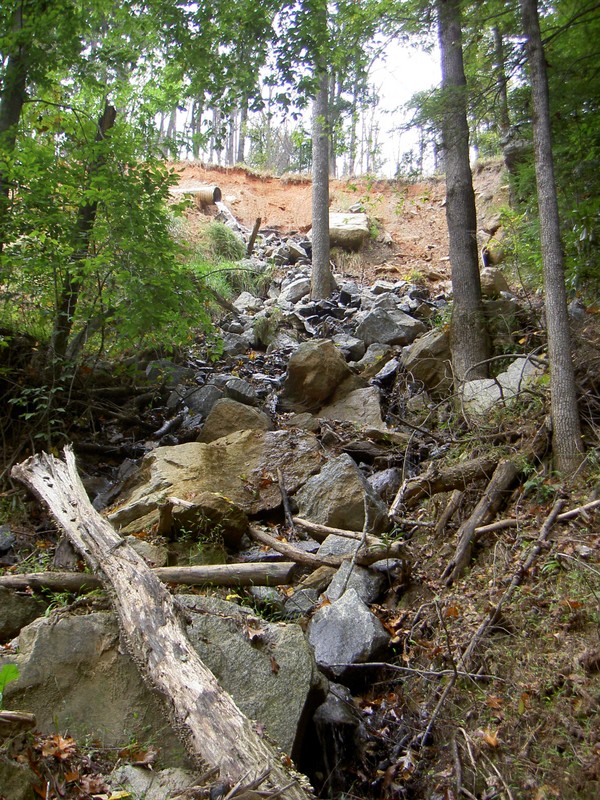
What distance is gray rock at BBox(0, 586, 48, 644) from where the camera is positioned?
13.6 ft

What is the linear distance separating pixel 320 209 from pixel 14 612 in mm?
12341

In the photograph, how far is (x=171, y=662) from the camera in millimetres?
3254

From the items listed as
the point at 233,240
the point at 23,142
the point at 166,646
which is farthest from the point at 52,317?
the point at 233,240

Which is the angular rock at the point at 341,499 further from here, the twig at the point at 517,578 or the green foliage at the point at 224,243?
the green foliage at the point at 224,243

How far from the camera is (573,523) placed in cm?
476

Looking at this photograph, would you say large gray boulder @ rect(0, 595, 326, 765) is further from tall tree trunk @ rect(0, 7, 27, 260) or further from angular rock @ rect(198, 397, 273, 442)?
tall tree trunk @ rect(0, 7, 27, 260)

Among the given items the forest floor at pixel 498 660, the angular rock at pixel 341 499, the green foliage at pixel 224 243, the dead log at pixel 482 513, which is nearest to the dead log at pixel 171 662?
the forest floor at pixel 498 660

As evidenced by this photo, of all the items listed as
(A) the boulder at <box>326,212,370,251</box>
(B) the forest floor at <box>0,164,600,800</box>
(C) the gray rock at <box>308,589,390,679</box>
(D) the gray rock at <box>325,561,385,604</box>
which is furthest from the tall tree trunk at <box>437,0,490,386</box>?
(A) the boulder at <box>326,212,370,251</box>

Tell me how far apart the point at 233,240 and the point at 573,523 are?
13736 mm

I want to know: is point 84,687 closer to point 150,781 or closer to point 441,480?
point 150,781

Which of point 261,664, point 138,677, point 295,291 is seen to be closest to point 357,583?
point 261,664

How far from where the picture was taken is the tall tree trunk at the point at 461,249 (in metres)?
8.34

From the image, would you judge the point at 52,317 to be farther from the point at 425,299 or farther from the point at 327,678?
the point at 425,299

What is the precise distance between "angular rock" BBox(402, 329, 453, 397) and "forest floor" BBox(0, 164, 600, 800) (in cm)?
239
